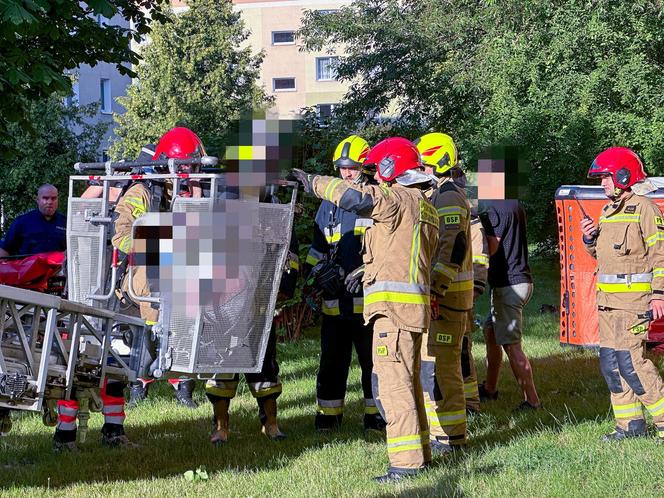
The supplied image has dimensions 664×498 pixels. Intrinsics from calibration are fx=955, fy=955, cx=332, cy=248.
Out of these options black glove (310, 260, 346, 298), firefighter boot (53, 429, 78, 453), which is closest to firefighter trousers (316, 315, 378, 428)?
black glove (310, 260, 346, 298)

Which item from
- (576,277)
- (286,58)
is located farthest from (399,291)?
(286,58)

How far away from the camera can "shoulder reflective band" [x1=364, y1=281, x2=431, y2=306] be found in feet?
18.1

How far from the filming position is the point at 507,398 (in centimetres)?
830

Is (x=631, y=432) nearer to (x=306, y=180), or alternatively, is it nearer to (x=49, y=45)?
(x=306, y=180)

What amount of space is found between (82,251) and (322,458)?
6.77 ft

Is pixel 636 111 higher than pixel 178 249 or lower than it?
higher

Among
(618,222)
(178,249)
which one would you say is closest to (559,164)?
(618,222)

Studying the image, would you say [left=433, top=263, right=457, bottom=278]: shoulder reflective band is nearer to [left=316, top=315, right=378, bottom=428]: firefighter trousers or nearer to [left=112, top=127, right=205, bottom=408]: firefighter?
[left=316, top=315, right=378, bottom=428]: firefighter trousers

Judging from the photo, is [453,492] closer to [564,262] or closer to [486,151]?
[486,151]

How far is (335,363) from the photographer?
7.18 metres

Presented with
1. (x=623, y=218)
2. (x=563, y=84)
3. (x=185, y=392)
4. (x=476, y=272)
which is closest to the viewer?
(x=623, y=218)

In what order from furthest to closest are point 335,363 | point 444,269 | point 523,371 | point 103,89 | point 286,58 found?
1. point 286,58
2. point 103,89
3. point 523,371
4. point 335,363
5. point 444,269

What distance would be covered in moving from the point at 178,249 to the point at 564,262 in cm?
625

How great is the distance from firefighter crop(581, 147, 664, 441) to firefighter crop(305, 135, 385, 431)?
1692mm
